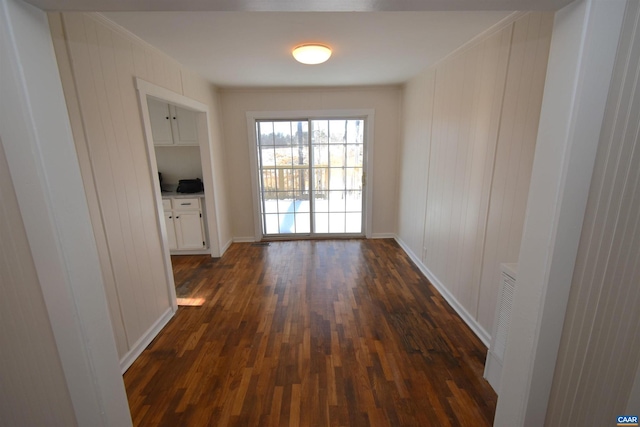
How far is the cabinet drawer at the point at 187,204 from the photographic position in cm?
376

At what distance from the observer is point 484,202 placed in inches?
83.4

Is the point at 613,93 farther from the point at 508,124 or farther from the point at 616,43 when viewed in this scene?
the point at 508,124

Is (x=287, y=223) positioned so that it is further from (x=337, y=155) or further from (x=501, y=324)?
(x=501, y=324)

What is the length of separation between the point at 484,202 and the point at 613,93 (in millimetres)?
1408

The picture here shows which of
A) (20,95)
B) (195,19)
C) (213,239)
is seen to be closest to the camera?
(20,95)

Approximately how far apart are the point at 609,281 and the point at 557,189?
0.38m

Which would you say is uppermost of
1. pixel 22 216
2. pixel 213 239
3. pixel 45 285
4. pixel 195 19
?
pixel 195 19

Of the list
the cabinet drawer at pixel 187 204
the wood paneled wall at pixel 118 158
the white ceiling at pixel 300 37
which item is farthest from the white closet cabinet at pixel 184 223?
the white ceiling at pixel 300 37

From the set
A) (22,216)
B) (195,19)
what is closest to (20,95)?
(22,216)

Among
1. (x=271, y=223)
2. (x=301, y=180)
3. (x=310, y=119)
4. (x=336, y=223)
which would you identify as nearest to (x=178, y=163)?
(x=271, y=223)

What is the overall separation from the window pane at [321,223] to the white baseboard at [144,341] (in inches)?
103

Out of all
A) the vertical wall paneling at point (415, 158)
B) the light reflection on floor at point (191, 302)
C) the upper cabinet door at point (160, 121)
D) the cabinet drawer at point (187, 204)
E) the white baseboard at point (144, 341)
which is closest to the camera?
the white baseboard at point (144, 341)

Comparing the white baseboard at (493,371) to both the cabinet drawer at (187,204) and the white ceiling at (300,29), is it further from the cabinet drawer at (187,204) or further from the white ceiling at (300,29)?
the cabinet drawer at (187,204)

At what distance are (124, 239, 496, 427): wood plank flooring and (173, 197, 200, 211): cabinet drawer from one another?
3.45 feet
